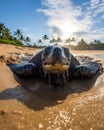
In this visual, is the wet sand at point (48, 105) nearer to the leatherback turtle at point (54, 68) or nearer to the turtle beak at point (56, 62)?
the leatherback turtle at point (54, 68)

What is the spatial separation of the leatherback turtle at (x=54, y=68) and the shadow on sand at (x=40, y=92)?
123 mm

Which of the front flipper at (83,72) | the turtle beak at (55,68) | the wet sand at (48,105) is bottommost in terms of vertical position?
the wet sand at (48,105)

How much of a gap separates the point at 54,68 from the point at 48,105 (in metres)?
0.62

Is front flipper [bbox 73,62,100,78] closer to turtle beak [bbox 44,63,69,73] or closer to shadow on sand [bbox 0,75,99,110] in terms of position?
shadow on sand [bbox 0,75,99,110]

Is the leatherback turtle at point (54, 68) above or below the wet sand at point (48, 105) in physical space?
above

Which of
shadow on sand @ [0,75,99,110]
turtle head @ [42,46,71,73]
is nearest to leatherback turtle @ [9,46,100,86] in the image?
turtle head @ [42,46,71,73]

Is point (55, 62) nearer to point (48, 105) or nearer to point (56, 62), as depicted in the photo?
point (56, 62)

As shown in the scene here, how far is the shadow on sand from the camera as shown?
3.26 metres

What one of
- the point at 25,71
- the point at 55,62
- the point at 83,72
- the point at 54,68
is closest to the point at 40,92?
the point at 54,68

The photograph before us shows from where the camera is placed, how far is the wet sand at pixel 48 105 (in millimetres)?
2639

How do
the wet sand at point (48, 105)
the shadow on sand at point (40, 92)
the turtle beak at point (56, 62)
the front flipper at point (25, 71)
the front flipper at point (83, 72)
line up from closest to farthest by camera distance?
the wet sand at point (48, 105), the shadow on sand at point (40, 92), the turtle beak at point (56, 62), the front flipper at point (25, 71), the front flipper at point (83, 72)

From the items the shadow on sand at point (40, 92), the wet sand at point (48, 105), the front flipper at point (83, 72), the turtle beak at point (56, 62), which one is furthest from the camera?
the front flipper at point (83, 72)

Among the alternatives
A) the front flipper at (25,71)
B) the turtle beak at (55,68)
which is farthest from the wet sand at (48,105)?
the turtle beak at (55,68)

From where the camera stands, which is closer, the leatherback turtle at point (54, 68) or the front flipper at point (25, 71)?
the leatherback turtle at point (54, 68)
